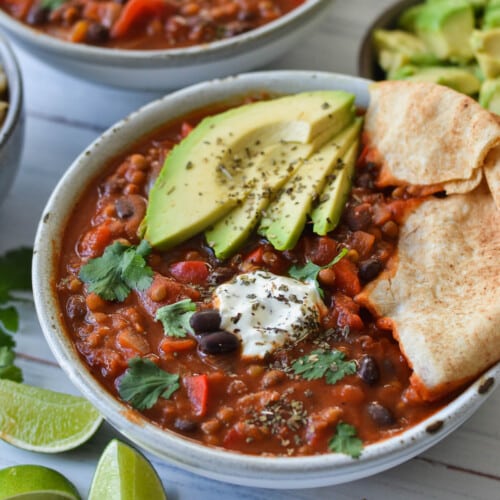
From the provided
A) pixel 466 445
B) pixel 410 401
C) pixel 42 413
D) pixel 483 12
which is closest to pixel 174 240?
pixel 42 413

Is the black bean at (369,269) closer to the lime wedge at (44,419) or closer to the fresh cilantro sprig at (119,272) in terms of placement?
the fresh cilantro sprig at (119,272)

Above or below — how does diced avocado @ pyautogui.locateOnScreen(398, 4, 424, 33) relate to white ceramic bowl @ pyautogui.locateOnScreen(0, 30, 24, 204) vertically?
above

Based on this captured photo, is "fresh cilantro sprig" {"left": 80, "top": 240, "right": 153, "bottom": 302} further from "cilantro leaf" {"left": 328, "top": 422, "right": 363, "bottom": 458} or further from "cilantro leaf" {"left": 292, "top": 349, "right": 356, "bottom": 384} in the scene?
"cilantro leaf" {"left": 328, "top": 422, "right": 363, "bottom": 458}

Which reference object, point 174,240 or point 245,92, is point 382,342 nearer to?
point 174,240

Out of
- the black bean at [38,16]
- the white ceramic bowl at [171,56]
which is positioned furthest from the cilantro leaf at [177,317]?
the black bean at [38,16]

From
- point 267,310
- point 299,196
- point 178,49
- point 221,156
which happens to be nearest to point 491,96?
point 299,196

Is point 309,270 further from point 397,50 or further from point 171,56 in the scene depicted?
point 397,50

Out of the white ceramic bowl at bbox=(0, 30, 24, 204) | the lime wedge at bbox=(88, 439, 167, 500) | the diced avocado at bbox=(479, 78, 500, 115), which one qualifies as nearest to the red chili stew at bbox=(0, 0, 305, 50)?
the white ceramic bowl at bbox=(0, 30, 24, 204)
